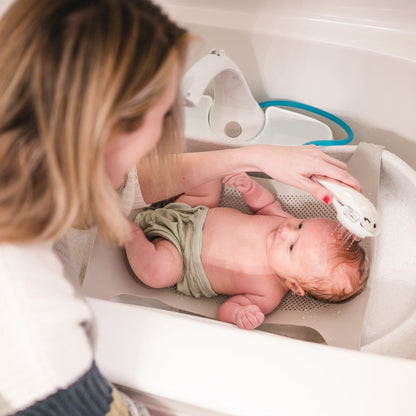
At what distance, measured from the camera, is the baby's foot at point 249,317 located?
0.87 m

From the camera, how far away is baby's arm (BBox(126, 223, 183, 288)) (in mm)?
944

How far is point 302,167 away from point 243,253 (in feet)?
0.90

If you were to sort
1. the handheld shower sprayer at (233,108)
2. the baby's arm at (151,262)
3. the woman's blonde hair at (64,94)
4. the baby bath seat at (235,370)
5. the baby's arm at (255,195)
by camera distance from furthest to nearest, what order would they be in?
the handheld shower sprayer at (233,108) → the baby's arm at (255,195) → the baby's arm at (151,262) → the baby bath seat at (235,370) → the woman's blonde hair at (64,94)

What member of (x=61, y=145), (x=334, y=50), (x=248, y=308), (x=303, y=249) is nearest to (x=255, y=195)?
(x=303, y=249)

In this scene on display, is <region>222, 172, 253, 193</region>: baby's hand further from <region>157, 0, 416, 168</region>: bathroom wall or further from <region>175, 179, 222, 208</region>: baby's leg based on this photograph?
<region>157, 0, 416, 168</region>: bathroom wall

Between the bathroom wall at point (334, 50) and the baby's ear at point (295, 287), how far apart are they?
550 millimetres

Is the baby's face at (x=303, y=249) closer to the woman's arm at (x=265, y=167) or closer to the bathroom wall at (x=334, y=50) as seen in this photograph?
the woman's arm at (x=265, y=167)

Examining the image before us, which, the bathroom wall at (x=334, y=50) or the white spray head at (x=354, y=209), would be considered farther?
the bathroom wall at (x=334, y=50)

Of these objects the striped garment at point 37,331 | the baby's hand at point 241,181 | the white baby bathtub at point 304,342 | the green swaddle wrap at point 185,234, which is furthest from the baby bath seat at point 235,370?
the baby's hand at point 241,181

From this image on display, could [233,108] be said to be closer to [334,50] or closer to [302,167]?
[334,50]

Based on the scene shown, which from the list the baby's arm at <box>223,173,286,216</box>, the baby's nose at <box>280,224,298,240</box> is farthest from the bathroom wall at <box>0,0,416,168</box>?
the baby's nose at <box>280,224,298,240</box>

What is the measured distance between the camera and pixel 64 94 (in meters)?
0.42

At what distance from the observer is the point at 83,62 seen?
416 mm

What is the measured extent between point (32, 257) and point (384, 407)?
529 millimetres
